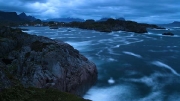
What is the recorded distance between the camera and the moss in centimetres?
1526

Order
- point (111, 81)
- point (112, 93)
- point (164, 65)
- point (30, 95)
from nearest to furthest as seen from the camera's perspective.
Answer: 1. point (30, 95)
2. point (112, 93)
3. point (111, 81)
4. point (164, 65)

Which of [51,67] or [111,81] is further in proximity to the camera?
[111,81]

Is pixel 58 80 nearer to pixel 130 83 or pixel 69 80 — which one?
pixel 69 80

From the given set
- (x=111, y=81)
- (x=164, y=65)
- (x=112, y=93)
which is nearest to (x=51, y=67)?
(x=112, y=93)

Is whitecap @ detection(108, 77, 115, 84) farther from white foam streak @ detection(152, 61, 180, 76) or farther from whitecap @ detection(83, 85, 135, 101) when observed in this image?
white foam streak @ detection(152, 61, 180, 76)

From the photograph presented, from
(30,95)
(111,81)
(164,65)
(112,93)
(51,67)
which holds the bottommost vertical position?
(112,93)

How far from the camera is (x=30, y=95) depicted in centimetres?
1700

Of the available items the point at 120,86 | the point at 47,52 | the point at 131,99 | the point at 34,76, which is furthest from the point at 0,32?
the point at 131,99

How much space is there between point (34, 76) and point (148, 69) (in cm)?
2605

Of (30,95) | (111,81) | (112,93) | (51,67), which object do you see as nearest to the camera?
(30,95)

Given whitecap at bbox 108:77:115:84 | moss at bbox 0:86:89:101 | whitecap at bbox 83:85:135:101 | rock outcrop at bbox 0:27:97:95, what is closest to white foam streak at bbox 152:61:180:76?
whitecap at bbox 108:77:115:84

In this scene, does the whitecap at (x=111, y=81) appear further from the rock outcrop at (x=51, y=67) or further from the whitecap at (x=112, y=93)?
the rock outcrop at (x=51, y=67)

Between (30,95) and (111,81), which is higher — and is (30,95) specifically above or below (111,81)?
above

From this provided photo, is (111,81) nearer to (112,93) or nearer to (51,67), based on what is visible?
(112,93)
